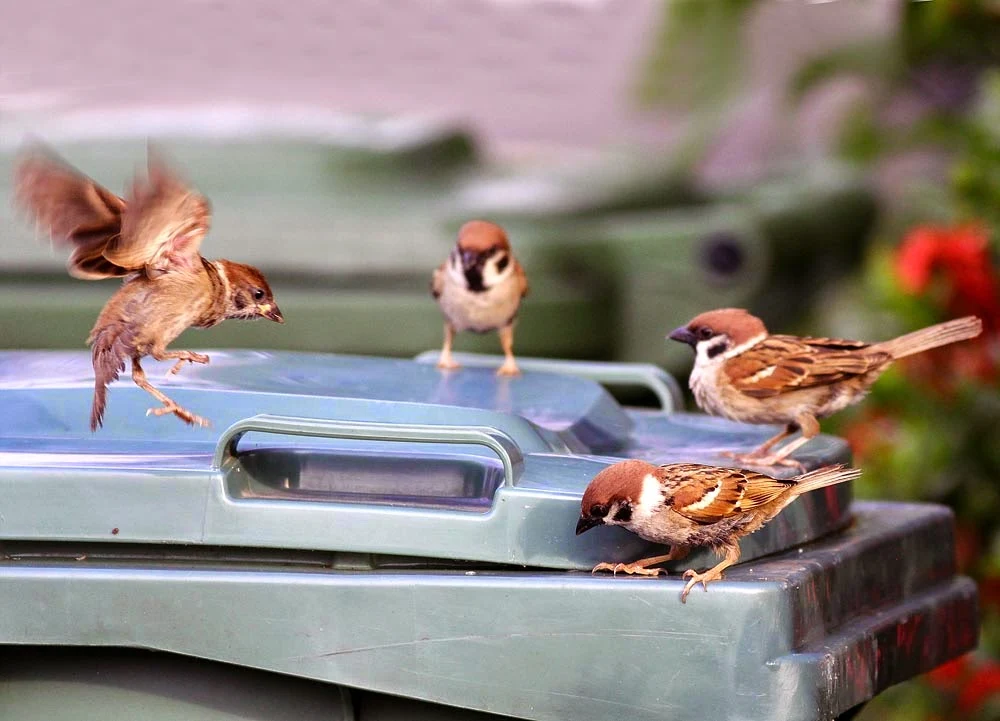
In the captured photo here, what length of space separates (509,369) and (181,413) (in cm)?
123

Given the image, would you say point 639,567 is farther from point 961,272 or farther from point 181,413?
point 961,272

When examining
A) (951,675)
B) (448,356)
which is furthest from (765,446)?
(951,675)

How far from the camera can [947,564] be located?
3484mm

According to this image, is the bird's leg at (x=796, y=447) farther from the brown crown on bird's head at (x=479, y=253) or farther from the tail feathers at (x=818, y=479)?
the brown crown on bird's head at (x=479, y=253)

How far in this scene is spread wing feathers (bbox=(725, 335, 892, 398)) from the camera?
10.9 feet

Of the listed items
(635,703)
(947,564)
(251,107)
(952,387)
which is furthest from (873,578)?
(251,107)

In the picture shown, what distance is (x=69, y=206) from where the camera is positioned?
254cm

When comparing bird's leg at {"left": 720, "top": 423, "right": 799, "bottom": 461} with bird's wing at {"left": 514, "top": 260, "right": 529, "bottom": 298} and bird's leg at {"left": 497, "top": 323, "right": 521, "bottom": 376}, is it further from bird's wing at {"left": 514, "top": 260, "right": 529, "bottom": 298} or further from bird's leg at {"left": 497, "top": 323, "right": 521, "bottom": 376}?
bird's wing at {"left": 514, "top": 260, "right": 529, "bottom": 298}

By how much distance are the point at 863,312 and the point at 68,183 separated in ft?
13.9

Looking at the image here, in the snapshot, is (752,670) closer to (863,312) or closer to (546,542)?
(546,542)

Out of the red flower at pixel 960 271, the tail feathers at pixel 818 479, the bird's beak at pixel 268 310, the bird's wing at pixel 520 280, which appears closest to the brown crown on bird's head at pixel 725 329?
the tail feathers at pixel 818 479

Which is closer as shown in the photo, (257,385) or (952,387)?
(257,385)

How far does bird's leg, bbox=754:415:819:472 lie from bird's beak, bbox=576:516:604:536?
0.68 m

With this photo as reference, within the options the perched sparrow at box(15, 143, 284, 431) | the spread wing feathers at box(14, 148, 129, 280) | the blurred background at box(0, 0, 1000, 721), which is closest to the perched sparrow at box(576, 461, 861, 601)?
the perched sparrow at box(15, 143, 284, 431)
